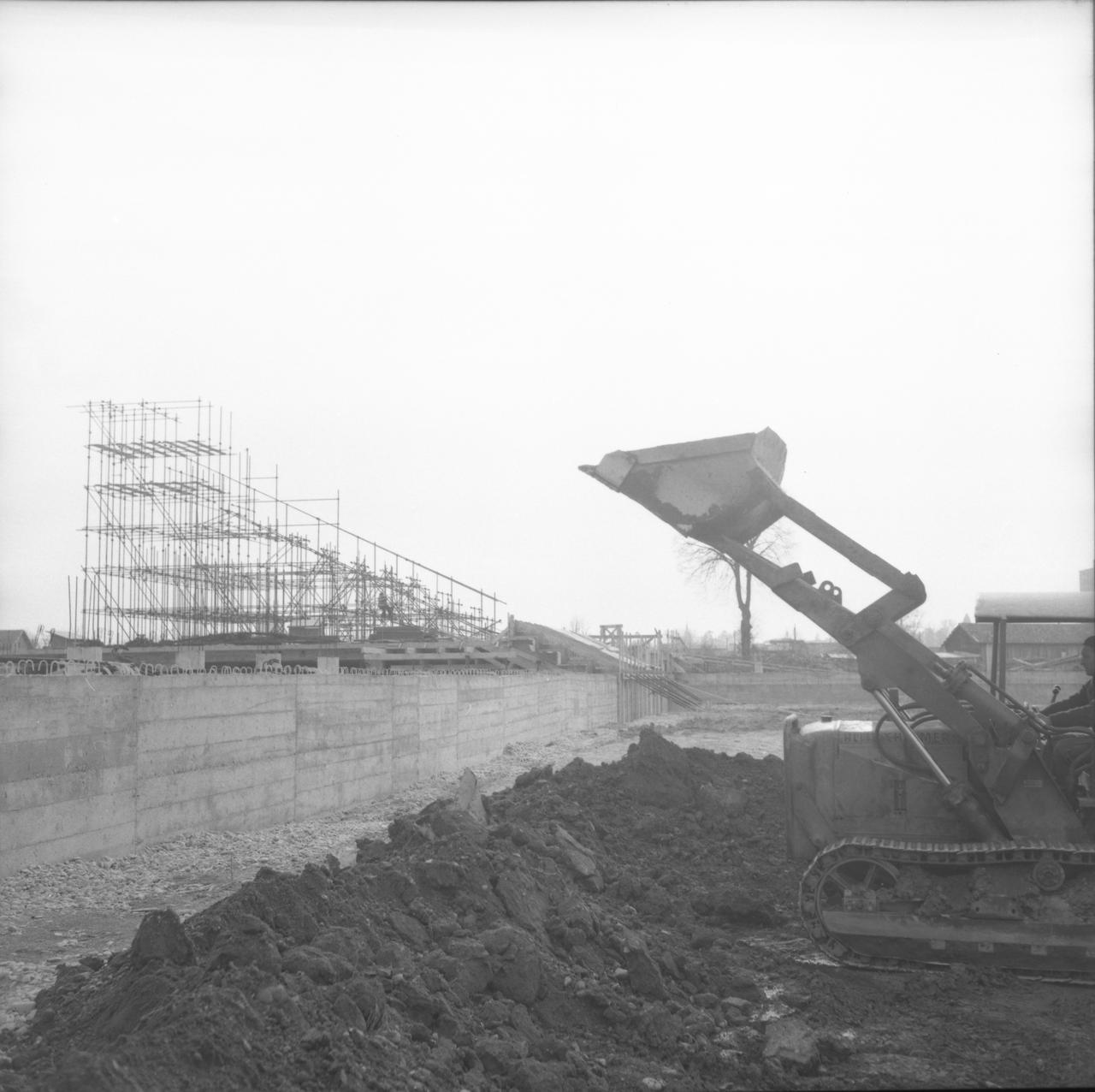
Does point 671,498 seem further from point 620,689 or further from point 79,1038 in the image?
point 620,689

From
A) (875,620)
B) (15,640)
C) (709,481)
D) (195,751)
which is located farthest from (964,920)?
(15,640)

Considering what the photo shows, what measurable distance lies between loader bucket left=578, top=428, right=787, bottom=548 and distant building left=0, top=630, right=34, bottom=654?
26462mm

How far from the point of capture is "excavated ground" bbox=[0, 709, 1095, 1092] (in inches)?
182

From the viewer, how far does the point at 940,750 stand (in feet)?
25.6

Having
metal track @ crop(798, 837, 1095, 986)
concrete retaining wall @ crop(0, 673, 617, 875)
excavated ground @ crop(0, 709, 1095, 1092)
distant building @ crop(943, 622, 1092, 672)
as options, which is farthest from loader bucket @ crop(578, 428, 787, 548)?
concrete retaining wall @ crop(0, 673, 617, 875)

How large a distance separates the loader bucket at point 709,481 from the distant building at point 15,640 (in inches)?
1042

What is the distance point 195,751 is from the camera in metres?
11.4

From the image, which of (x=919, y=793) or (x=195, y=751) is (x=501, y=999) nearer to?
(x=919, y=793)

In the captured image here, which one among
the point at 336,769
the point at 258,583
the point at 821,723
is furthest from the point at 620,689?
the point at 821,723

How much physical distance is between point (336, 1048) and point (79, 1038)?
1119 millimetres

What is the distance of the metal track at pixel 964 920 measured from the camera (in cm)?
716

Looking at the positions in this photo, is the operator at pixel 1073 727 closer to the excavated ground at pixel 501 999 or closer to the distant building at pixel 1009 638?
the distant building at pixel 1009 638

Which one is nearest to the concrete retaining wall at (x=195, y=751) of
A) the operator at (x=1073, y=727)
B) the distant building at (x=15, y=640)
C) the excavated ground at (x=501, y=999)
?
the excavated ground at (x=501, y=999)

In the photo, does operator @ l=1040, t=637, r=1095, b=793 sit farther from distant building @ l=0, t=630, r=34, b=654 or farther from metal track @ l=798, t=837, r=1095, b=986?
distant building @ l=0, t=630, r=34, b=654
